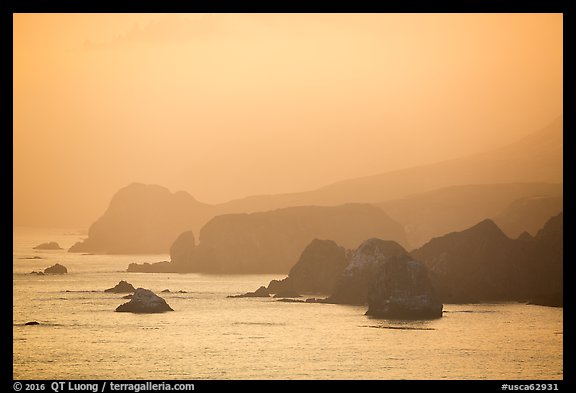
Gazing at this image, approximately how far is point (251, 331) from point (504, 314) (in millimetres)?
45596

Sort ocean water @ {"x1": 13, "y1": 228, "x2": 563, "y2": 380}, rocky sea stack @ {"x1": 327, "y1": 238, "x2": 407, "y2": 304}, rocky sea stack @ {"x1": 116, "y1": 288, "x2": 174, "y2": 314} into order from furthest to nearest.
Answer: rocky sea stack @ {"x1": 327, "y1": 238, "x2": 407, "y2": 304}
rocky sea stack @ {"x1": 116, "y1": 288, "x2": 174, "y2": 314}
ocean water @ {"x1": 13, "y1": 228, "x2": 563, "y2": 380}

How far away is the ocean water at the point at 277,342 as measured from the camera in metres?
89.0

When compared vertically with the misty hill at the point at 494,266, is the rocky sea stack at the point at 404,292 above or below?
below

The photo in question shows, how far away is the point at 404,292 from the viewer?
132 meters

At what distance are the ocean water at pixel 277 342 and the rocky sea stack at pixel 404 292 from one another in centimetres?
322

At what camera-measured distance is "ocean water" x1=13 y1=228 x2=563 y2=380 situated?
89000 millimetres

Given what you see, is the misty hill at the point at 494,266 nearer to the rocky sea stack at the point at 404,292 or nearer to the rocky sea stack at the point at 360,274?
the rocky sea stack at the point at 360,274

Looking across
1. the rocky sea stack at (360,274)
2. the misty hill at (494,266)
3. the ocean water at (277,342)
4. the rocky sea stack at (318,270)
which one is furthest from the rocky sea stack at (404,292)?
the rocky sea stack at (318,270)

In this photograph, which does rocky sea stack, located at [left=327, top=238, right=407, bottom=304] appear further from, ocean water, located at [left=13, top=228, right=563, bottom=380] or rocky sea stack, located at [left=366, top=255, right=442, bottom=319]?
rocky sea stack, located at [left=366, top=255, right=442, bottom=319]

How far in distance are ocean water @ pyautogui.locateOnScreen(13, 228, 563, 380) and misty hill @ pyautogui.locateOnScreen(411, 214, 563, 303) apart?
15.1m

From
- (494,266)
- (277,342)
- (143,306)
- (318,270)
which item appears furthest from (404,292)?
(318,270)

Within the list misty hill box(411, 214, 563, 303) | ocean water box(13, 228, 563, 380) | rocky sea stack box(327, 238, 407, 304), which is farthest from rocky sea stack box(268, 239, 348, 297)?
ocean water box(13, 228, 563, 380)

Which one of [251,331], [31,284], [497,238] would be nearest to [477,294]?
[497,238]
